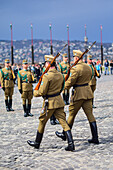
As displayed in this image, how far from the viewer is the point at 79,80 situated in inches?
237

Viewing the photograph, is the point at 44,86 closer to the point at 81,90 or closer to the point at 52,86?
the point at 52,86

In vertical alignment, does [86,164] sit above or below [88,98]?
below

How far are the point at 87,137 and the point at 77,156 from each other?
4.23 ft

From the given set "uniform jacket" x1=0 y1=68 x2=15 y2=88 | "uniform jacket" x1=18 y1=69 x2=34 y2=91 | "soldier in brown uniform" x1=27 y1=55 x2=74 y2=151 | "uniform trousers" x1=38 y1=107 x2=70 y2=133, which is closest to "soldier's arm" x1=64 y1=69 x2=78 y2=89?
"soldier in brown uniform" x1=27 y1=55 x2=74 y2=151

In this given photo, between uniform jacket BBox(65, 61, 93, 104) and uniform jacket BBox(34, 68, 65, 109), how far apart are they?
278 mm

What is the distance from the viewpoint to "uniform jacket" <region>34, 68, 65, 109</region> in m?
5.55

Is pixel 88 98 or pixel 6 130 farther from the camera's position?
pixel 6 130

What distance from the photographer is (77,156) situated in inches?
208

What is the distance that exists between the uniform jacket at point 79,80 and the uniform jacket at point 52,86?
11.0 inches

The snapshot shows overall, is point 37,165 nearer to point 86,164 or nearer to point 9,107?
point 86,164

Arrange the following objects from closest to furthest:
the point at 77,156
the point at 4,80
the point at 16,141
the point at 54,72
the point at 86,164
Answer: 1. the point at 86,164
2. the point at 77,156
3. the point at 54,72
4. the point at 16,141
5. the point at 4,80

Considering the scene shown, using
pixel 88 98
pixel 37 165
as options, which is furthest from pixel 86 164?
pixel 88 98

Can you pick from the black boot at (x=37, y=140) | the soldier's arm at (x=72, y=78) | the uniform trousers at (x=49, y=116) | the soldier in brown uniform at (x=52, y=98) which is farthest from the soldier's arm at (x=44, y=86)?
the black boot at (x=37, y=140)

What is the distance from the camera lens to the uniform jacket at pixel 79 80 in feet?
19.4
